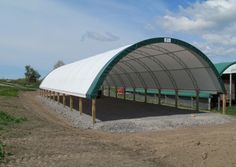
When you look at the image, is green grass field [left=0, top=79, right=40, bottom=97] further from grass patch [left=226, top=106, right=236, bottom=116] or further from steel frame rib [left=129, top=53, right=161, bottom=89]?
grass patch [left=226, top=106, right=236, bottom=116]

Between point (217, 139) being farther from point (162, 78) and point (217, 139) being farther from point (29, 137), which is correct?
point (162, 78)

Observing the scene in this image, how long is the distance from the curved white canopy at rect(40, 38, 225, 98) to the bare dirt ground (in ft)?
16.9

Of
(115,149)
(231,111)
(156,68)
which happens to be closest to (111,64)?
(115,149)

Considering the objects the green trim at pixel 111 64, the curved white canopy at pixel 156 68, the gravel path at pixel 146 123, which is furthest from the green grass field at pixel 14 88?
the gravel path at pixel 146 123

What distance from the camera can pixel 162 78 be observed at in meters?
27.8

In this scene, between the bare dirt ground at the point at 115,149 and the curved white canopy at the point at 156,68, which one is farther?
the curved white canopy at the point at 156,68

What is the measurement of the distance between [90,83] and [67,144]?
7778mm

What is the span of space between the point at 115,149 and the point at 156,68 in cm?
1697

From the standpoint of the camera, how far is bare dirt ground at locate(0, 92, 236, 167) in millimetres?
8773

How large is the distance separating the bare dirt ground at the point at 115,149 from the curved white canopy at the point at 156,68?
16.9 ft

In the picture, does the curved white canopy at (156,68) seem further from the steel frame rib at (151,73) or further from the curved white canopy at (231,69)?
the curved white canopy at (231,69)

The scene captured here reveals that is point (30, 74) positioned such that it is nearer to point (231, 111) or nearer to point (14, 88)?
point (14, 88)

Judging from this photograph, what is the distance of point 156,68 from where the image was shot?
2719 centimetres

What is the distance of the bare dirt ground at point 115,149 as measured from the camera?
8.77 metres
